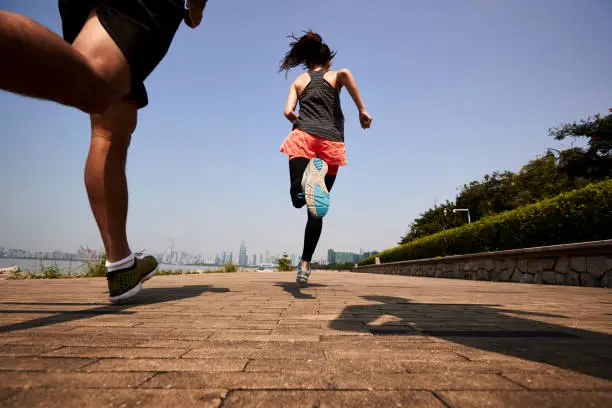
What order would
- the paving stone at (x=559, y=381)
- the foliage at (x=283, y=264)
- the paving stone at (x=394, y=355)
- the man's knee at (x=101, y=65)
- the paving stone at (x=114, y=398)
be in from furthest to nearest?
the foliage at (x=283, y=264) → the man's knee at (x=101, y=65) → the paving stone at (x=394, y=355) → the paving stone at (x=559, y=381) → the paving stone at (x=114, y=398)

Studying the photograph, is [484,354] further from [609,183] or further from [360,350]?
[609,183]

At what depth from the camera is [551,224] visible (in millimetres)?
6773

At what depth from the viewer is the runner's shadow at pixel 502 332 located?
94cm

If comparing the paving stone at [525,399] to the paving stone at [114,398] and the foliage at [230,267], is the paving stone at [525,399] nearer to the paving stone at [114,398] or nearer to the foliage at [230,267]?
the paving stone at [114,398]

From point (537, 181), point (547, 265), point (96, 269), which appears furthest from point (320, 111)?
point (537, 181)

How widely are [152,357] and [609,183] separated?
7470 mm

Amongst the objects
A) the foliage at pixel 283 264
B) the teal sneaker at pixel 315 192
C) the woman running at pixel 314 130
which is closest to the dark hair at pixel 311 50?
the woman running at pixel 314 130

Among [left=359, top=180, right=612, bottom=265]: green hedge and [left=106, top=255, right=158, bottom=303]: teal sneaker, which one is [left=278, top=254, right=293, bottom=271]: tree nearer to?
[left=359, top=180, right=612, bottom=265]: green hedge

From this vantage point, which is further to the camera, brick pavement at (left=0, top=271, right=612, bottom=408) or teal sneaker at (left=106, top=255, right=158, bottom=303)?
teal sneaker at (left=106, top=255, right=158, bottom=303)

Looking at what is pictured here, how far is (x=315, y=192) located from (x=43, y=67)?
213 cm

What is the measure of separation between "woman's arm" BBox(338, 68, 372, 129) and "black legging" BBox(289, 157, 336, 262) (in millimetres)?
884

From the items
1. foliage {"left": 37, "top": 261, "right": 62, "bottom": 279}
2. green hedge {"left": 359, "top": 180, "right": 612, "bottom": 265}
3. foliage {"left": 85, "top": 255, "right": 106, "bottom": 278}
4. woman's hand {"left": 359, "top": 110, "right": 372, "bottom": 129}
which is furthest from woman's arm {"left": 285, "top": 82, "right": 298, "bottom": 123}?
foliage {"left": 37, "top": 261, "right": 62, "bottom": 279}

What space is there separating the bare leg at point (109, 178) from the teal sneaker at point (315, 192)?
1468 mm

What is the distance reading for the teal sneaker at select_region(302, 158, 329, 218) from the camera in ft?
9.65
